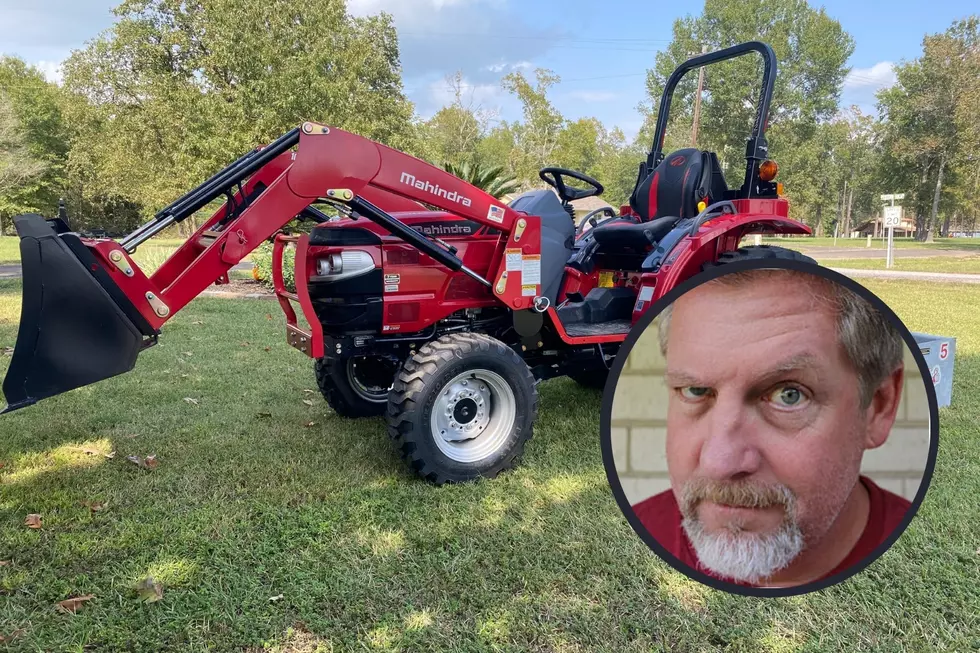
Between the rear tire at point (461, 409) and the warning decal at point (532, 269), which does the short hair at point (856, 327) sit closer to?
the rear tire at point (461, 409)

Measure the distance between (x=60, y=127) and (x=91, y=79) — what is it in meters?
14.1

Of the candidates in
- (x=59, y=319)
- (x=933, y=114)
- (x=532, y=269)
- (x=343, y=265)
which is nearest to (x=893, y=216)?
(x=532, y=269)

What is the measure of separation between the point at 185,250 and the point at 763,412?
3873 millimetres

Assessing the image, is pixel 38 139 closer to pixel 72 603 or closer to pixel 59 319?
pixel 59 319

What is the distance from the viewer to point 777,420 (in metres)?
0.45

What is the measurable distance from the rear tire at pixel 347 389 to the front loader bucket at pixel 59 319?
1.66 m

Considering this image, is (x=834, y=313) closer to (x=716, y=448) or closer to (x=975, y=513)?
(x=716, y=448)

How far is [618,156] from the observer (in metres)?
64.2

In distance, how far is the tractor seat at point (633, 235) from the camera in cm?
457

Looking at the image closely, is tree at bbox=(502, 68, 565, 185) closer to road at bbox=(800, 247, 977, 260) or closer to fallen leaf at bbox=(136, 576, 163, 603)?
road at bbox=(800, 247, 977, 260)

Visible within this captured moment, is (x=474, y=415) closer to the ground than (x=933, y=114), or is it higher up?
closer to the ground

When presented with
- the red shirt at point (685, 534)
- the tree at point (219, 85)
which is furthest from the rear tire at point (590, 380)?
the tree at point (219, 85)

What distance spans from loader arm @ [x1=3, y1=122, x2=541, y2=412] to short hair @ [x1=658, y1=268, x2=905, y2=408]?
3.04 m

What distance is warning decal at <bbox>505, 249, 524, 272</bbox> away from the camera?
12.7ft
